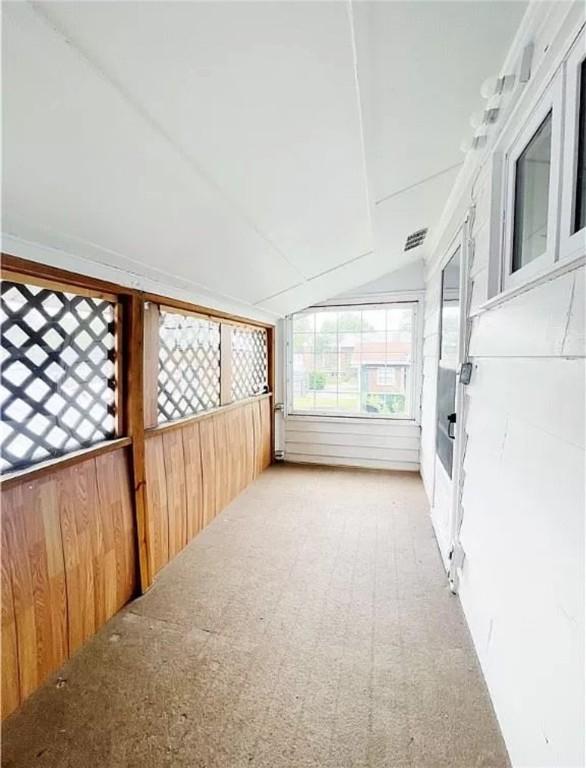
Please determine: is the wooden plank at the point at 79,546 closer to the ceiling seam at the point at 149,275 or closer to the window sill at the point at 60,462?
the window sill at the point at 60,462

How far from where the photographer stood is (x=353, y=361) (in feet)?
13.9

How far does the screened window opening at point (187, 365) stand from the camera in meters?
2.34

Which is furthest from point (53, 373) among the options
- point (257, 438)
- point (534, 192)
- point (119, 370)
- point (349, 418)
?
point (349, 418)

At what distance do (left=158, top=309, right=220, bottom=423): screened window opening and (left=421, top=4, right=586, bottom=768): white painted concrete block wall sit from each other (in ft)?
6.04

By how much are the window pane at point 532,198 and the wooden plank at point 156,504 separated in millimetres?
2047

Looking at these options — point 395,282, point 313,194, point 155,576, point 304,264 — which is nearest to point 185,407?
point 155,576

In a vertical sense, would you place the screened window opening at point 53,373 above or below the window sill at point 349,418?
above

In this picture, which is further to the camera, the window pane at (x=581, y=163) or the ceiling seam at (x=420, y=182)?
the ceiling seam at (x=420, y=182)

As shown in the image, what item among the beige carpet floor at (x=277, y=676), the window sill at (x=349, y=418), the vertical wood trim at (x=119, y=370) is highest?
the vertical wood trim at (x=119, y=370)

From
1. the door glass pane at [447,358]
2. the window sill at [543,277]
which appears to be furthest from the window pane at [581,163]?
the door glass pane at [447,358]

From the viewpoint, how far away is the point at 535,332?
3.37 ft

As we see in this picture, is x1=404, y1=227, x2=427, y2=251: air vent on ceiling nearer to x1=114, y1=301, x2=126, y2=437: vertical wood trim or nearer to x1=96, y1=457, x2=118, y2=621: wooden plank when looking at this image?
x1=114, y1=301, x2=126, y2=437: vertical wood trim

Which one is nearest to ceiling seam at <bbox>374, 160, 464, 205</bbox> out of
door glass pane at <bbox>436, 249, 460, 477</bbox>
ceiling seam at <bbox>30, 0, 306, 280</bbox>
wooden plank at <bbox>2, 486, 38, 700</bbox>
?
door glass pane at <bbox>436, 249, 460, 477</bbox>

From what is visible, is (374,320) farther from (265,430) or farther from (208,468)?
(208,468)
